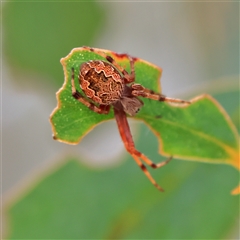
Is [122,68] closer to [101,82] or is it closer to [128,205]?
[101,82]

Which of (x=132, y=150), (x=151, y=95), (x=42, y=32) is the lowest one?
(x=132, y=150)

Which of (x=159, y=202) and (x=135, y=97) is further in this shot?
(x=159, y=202)

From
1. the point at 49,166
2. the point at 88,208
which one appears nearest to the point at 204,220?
the point at 88,208

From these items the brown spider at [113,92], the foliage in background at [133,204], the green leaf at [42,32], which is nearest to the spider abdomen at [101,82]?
the brown spider at [113,92]

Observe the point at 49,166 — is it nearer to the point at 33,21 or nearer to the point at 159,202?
the point at 159,202

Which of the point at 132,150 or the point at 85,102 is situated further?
the point at 132,150

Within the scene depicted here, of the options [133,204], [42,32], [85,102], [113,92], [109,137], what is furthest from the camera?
[109,137]

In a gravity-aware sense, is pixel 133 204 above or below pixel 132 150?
below

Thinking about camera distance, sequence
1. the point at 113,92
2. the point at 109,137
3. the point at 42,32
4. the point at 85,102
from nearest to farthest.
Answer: the point at 85,102 < the point at 113,92 < the point at 42,32 < the point at 109,137

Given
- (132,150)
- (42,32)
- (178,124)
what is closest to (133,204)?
(132,150)
